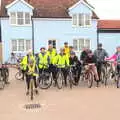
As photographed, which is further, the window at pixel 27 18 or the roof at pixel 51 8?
the roof at pixel 51 8

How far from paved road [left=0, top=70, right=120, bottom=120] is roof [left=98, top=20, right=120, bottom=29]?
2552 cm

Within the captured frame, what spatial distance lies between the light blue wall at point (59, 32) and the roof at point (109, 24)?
190 centimetres

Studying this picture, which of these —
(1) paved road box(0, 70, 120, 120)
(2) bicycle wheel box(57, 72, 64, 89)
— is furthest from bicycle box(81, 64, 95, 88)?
(2) bicycle wheel box(57, 72, 64, 89)

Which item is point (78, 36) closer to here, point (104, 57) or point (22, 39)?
point (22, 39)

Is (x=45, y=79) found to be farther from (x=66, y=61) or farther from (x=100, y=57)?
(x=100, y=57)

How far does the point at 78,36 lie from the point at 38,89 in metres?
23.9

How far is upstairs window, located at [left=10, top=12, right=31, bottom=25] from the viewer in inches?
1519

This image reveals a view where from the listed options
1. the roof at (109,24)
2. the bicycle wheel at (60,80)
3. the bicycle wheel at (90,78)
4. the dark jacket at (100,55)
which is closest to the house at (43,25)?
the roof at (109,24)

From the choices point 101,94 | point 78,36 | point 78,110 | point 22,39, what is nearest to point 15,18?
point 22,39

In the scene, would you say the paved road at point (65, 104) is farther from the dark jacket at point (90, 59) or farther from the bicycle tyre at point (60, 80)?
the dark jacket at point (90, 59)

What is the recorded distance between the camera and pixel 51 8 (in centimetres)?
4012

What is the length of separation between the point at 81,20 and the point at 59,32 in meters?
2.68

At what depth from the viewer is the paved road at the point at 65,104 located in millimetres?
11280

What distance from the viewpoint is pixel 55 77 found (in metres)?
17.1
